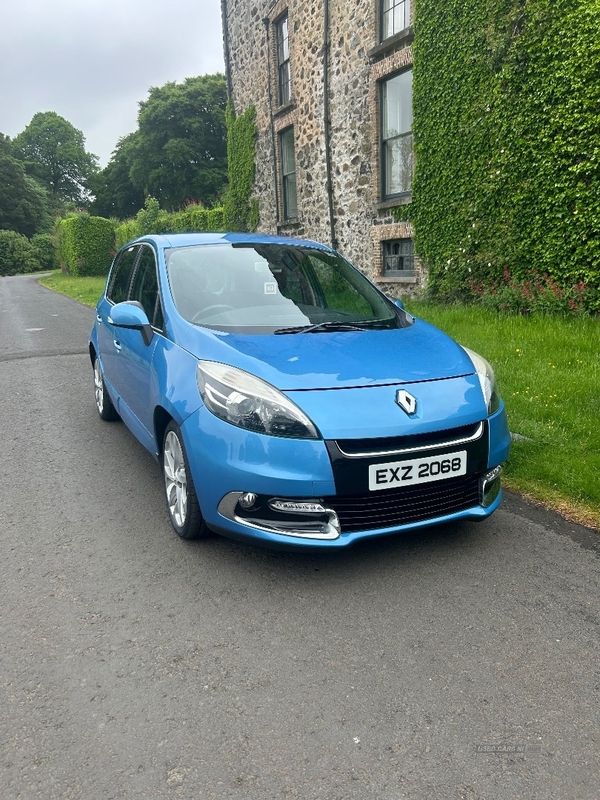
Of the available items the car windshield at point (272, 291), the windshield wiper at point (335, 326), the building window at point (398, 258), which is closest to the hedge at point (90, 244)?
the building window at point (398, 258)

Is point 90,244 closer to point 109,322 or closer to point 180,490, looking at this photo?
point 109,322

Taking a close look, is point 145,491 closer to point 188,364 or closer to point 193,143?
point 188,364

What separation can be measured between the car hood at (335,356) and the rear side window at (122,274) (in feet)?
5.81

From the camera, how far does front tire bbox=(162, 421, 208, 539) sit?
141 inches

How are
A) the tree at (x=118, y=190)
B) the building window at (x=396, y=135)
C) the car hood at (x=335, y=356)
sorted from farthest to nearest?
the tree at (x=118, y=190)
the building window at (x=396, y=135)
the car hood at (x=335, y=356)

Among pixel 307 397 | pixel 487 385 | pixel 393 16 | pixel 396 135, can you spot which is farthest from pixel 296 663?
pixel 393 16

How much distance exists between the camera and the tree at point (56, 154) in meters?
88.0

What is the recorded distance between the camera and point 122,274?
227 inches

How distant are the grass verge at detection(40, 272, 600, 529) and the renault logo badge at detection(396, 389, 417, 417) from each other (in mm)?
1456

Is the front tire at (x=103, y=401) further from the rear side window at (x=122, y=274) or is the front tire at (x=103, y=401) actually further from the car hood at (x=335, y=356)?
the car hood at (x=335, y=356)

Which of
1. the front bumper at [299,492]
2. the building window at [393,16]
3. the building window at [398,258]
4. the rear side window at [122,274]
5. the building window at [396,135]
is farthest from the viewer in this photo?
the building window at [398,258]

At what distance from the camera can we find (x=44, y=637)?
2.89 meters

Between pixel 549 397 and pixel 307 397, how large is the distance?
3457 millimetres

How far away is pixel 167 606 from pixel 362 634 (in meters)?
0.94
